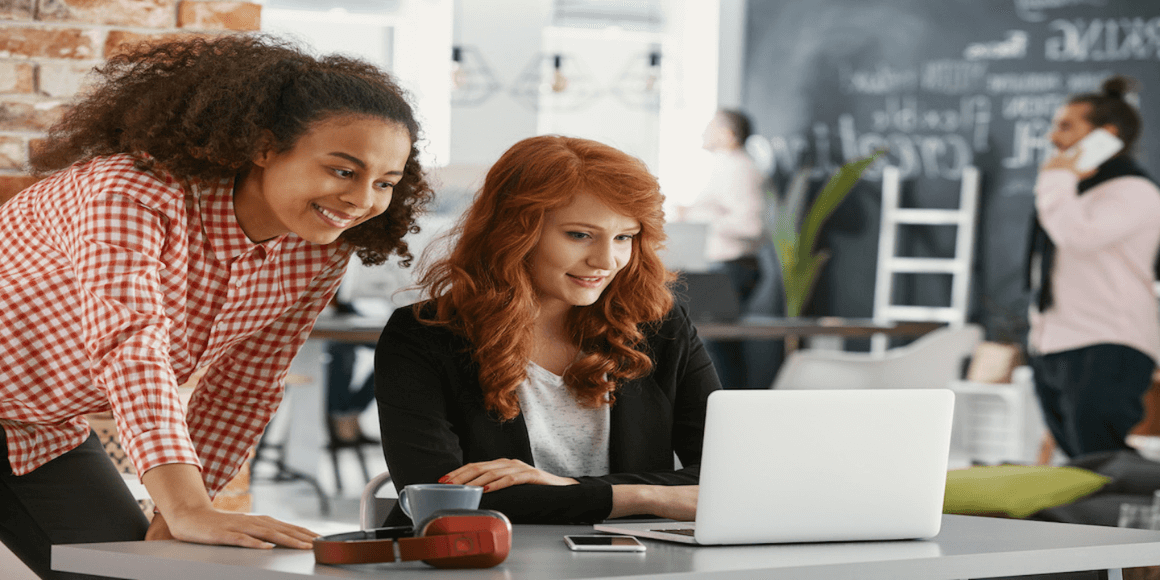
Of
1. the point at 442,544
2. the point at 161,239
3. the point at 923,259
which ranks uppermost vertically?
the point at 161,239

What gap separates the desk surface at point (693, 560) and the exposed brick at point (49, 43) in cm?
120

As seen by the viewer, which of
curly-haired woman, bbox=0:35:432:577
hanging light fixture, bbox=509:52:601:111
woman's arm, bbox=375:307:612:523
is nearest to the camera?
curly-haired woman, bbox=0:35:432:577

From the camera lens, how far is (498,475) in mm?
1681

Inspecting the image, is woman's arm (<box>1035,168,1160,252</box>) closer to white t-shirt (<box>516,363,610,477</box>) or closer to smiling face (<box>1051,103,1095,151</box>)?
smiling face (<box>1051,103,1095,151</box>)

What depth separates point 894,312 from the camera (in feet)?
22.0

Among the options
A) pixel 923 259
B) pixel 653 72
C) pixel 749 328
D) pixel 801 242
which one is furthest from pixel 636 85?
pixel 749 328

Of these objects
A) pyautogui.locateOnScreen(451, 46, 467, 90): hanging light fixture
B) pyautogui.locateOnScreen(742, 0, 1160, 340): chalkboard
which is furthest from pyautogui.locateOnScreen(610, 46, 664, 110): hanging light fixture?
pyautogui.locateOnScreen(451, 46, 467, 90): hanging light fixture

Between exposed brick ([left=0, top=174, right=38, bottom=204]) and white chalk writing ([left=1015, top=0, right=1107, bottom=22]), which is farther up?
white chalk writing ([left=1015, top=0, right=1107, bottom=22])

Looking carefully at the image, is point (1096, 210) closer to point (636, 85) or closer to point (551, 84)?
point (551, 84)

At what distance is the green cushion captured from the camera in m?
2.13

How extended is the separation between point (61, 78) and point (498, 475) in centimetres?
118

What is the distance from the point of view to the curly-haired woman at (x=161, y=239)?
1485 millimetres

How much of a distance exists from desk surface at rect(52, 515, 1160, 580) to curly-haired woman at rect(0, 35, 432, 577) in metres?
0.19

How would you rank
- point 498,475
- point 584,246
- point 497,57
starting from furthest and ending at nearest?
point 497,57, point 584,246, point 498,475
